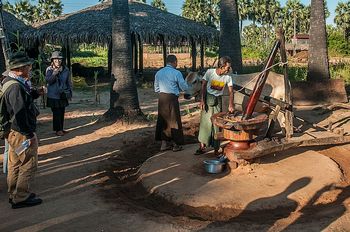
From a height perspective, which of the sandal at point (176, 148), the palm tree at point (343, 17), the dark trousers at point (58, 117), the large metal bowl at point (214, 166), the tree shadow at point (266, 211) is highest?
the palm tree at point (343, 17)

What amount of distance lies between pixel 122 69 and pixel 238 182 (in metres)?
4.94

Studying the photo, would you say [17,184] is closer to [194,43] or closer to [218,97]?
[218,97]

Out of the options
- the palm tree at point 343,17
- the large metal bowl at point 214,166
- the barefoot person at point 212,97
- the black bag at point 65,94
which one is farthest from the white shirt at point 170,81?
the palm tree at point 343,17

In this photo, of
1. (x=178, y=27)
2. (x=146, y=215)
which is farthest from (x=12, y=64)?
(x=178, y=27)

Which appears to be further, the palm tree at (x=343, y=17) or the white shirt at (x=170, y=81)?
the palm tree at (x=343, y=17)

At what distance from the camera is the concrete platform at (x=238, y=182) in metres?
4.81

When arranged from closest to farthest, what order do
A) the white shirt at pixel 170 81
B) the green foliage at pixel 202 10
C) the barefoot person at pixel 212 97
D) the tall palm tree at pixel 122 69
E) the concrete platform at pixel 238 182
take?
the concrete platform at pixel 238 182
the barefoot person at pixel 212 97
the white shirt at pixel 170 81
the tall palm tree at pixel 122 69
the green foliage at pixel 202 10

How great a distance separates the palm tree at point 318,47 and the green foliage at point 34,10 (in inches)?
1709

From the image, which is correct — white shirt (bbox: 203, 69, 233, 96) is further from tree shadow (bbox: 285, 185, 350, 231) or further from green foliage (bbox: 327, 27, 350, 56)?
green foliage (bbox: 327, 27, 350, 56)

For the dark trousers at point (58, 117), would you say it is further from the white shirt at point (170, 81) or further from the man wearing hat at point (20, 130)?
the man wearing hat at point (20, 130)

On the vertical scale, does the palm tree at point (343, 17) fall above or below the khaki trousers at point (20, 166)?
above

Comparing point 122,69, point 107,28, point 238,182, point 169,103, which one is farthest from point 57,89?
point 107,28

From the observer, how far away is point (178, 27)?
19297 mm

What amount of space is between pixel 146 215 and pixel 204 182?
4.12 ft
